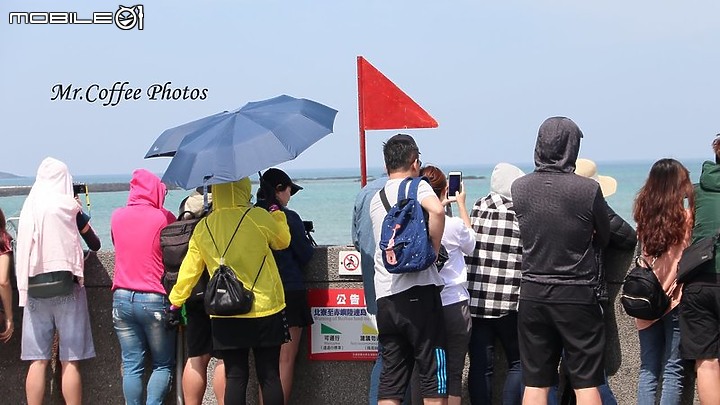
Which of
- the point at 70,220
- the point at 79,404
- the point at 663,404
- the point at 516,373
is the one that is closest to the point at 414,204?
the point at 516,373

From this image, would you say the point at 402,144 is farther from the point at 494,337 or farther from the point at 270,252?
the point at 494,337

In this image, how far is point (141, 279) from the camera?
6234 mm

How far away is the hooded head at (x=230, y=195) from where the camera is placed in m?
5.64

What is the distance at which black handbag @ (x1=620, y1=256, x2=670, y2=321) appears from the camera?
5.59 metres

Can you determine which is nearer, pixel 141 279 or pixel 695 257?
pixel 695 257

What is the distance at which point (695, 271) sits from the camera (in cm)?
541

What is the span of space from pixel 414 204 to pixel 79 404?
273 cm

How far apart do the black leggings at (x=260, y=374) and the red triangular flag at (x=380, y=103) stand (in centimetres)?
167

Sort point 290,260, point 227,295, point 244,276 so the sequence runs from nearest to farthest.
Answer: point 227,295 → point 244,276 → point 290,260

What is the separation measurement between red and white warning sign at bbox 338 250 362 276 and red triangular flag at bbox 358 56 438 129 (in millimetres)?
812

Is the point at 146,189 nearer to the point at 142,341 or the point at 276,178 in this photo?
the point at 276,178

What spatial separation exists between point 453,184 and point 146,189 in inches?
73.5

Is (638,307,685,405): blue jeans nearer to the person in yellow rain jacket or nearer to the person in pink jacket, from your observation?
the person in yellow rain jacket

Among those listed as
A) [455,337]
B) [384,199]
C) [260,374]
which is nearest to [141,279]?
[260,374]
